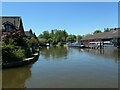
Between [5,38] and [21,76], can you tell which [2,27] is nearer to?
[5,38]

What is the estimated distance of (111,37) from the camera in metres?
66.3

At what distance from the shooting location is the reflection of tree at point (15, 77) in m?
14.1

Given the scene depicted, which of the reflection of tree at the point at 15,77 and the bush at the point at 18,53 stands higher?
the bush at the point at 18,53

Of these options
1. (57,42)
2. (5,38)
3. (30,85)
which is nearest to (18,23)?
(5,38)

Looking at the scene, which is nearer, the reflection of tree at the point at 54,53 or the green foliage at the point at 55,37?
the reflection of tree at the point at 54,53

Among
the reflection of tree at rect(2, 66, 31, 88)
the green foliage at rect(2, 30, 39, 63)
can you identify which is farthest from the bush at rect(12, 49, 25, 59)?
the reflection of tree at rect(2, 66, 31, 88)

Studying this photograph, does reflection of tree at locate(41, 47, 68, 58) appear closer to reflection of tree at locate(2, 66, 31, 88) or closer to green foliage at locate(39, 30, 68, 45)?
reflection of tree at locate(2, 66, 31, 88)

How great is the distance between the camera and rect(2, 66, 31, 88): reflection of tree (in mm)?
14141

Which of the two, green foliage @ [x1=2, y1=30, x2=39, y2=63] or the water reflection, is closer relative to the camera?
green foliage @ [x1=2, y1=30, x2=39, y2=63]

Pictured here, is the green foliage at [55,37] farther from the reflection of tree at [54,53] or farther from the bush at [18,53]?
the bush at [18,53]

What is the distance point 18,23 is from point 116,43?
30.2m

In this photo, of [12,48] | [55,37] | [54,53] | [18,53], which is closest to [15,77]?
[12,48]

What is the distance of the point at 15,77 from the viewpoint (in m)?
16.8

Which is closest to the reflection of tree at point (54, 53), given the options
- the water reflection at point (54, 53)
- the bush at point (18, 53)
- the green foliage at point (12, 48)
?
the water reflection at point (54, 53)
